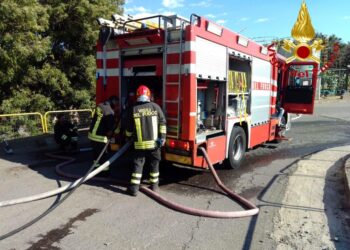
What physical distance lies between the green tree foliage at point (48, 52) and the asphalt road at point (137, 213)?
15.5 ft

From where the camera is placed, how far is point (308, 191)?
598 cm

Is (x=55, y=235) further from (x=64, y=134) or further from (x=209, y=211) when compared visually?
(x=64, y=134)

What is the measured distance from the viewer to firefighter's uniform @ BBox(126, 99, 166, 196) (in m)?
5.50

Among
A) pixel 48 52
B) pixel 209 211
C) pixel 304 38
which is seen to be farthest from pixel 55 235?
pixel 48 52

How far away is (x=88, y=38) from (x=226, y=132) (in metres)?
8.81

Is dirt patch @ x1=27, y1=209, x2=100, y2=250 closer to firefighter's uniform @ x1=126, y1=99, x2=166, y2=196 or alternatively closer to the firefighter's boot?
the firefighter's boot

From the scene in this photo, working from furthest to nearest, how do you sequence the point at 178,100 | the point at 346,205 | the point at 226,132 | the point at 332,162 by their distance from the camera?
the point at 332,162, the point at 226,132, the point at 178,100, the point at 346,205

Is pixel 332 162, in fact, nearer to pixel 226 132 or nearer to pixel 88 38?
pixel 226 132

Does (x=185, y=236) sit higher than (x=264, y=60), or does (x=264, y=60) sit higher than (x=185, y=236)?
(x=264, y=60)

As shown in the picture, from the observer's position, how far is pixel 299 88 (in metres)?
10.7

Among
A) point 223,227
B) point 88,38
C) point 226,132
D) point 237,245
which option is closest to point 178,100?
point 226,132

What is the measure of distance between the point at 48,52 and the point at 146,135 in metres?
9.22

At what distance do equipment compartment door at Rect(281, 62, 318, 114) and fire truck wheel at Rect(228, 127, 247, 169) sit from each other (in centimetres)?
375

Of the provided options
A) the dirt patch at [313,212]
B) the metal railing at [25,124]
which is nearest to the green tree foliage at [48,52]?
the metal railing at [25,124]
